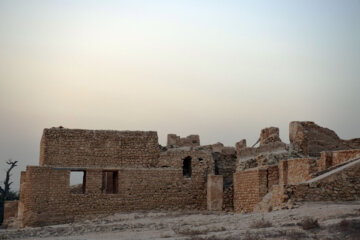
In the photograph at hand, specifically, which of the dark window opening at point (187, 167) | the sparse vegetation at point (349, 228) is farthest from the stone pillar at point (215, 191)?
the sparse vegetation at point (349, 228)

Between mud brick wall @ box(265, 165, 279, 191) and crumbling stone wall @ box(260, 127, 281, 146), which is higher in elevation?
crumbling stone wall @ box(260, 127, 281, 146)

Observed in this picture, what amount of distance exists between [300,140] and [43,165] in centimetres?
1042

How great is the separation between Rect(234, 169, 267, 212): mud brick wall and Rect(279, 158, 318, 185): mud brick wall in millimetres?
736

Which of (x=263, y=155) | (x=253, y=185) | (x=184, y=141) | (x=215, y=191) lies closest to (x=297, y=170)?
(x=253, y=185)

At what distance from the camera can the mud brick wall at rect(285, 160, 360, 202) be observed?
11.8 m

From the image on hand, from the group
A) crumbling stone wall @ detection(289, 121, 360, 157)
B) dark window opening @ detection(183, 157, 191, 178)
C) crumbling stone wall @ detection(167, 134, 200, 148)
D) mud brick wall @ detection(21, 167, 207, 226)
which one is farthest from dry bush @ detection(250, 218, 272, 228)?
crumbling stone wall @ detection(167, 134, 200, 148)

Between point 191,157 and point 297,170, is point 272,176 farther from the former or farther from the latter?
point 191,157

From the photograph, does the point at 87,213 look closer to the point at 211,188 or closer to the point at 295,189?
the point at 211,188

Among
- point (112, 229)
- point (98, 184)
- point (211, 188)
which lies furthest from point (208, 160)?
point (112, 229)

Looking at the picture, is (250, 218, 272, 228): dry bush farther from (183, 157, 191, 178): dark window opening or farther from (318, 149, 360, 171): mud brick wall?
(183, 157, 191, 178): dark window opening

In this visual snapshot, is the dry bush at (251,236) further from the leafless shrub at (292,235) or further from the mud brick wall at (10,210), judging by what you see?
the mud brick wall at (10,210)

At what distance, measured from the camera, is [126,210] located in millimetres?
18547

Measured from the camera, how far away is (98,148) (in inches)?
A: 746

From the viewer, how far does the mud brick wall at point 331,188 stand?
11.8 m
